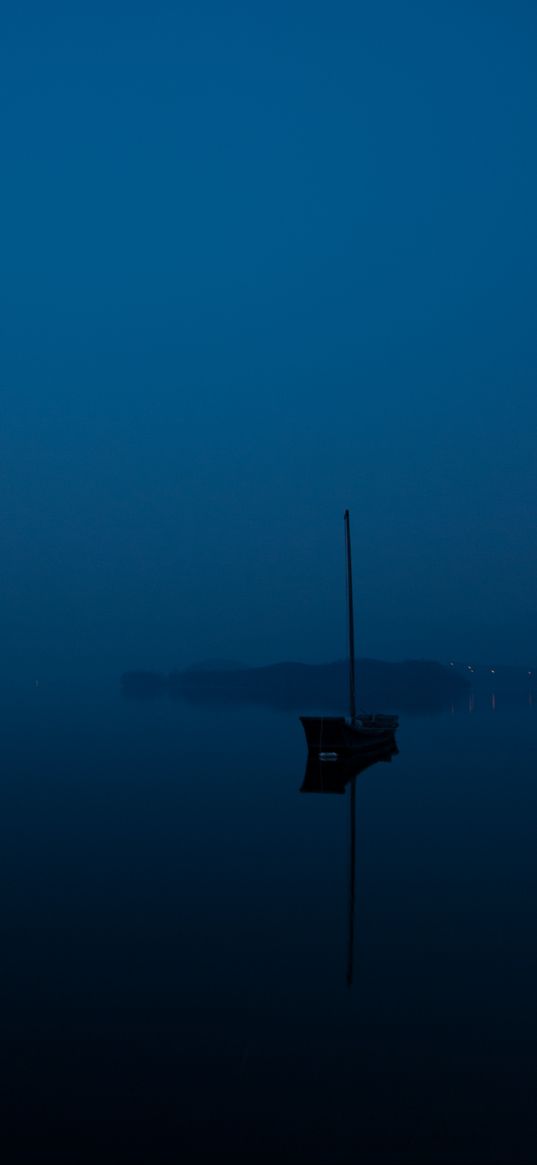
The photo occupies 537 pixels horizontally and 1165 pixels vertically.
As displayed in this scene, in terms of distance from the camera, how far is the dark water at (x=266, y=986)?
11.1m

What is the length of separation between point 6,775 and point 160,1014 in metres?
43.6

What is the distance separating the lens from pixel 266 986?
54.5 feet

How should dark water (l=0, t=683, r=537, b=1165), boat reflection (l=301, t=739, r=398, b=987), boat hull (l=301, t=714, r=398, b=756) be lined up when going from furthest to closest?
boat hull (l=301, t=714, r=398, b=756) → boat reflection (l=301, t=739, r=398, b=987) → dark water (l=0, t=683, r=537, b=1165)

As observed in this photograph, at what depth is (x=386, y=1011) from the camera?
15.3 m

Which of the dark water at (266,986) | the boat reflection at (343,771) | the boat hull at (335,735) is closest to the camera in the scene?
the dark water at (266,986)

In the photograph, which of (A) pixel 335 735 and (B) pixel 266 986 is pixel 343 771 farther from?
(B) pixel 266 986

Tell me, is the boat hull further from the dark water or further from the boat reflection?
the dark water

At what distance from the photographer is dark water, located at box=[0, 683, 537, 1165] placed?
36.4ft

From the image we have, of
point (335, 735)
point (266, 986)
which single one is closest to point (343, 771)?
point (335, 735)

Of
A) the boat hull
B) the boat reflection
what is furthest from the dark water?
the boat hull

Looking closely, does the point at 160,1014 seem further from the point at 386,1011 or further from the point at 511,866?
the point at 511,866

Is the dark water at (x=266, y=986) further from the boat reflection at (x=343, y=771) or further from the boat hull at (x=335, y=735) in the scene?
the boat hull at (x=335, y=735)

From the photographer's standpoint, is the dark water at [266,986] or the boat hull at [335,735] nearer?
the dark water at [266,986]

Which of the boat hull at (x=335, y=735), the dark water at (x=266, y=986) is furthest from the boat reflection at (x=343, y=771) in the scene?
the dark water at (x=266, y=986)
